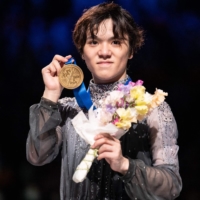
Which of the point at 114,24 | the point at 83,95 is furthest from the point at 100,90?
the point at 114,24

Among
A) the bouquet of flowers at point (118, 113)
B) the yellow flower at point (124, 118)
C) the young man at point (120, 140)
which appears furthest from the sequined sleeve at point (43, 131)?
the yellow flower at point (124, 118)

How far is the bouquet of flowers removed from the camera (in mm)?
1500

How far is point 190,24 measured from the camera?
8.71ft

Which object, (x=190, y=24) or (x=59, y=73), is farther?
(x=190, y=24)

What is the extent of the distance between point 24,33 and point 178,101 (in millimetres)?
906

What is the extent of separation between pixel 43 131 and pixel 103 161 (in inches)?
8.9

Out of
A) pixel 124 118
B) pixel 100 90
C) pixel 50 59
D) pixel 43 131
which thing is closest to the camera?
pixel 124 118

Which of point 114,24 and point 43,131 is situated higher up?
point 114,24

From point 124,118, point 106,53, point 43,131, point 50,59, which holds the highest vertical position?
point 106,53

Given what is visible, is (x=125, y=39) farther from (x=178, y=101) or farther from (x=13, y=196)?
(x=13, y=196)

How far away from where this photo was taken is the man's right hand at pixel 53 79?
1.69 metres

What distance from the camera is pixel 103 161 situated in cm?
172

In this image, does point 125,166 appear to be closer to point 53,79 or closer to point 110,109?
point 110,109

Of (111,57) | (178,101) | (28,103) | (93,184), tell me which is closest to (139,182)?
(93,184)
